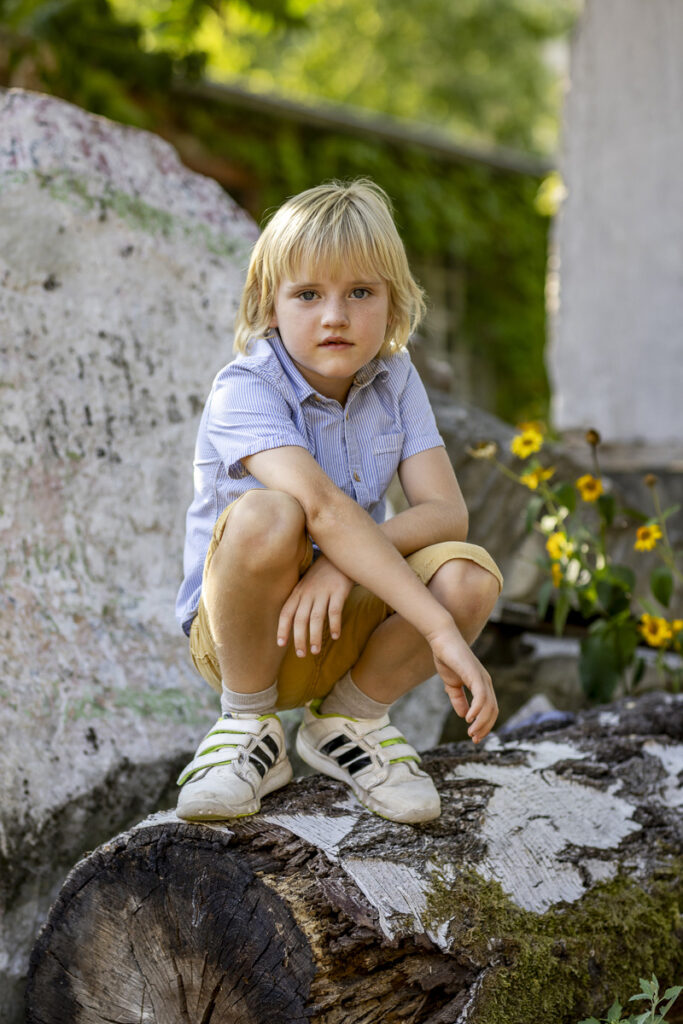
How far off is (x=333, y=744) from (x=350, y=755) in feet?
0.17

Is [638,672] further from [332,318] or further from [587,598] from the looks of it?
[332,318]

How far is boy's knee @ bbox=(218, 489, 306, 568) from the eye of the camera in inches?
70.1

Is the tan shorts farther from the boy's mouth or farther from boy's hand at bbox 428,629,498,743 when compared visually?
the boy's mouth

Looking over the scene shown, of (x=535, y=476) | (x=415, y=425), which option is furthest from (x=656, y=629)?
(x=415, y=425)

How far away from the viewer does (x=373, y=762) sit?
1963mm

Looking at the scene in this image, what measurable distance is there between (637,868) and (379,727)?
551 mm

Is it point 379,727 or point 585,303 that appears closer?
point 379,727

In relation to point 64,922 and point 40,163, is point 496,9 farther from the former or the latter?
point 64,922

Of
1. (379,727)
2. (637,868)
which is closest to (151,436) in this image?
(379,727)

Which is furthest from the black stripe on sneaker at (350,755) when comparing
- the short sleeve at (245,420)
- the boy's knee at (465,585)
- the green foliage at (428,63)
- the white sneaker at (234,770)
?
the green foliage at (428,63)

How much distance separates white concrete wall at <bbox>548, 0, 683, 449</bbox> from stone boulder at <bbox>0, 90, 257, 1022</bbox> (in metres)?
2.52

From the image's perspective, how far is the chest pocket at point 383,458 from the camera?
2.09 m

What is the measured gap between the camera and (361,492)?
2068mm

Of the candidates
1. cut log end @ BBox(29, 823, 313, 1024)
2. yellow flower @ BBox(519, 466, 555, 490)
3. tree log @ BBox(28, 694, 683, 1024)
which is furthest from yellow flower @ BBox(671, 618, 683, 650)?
cut log end @ BBox(29, 823, 313, 1024)
